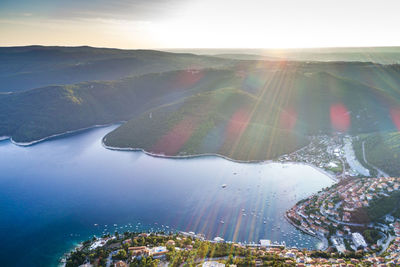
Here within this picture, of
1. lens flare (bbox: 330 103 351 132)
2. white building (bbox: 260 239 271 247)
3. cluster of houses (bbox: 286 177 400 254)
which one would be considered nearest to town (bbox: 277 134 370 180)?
cluster of houses (bbox: 286 177 400 254)

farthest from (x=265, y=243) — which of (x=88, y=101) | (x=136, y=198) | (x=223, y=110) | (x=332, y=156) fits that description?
(x=88, y=101)

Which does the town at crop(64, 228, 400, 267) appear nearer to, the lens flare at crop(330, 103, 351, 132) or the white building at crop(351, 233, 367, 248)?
the white building at crop(351, 233, 367, 248)

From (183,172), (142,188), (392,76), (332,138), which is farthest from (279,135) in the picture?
(392,76)

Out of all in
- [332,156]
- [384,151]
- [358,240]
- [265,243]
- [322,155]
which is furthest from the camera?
[322,155]

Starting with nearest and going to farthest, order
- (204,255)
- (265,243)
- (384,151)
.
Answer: (204,255) < (265,243) < (384,151)

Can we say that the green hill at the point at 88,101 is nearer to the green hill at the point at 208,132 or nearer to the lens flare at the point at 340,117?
the green hill at the point at 208,132

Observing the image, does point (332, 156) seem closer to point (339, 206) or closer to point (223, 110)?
point (339, 206)
